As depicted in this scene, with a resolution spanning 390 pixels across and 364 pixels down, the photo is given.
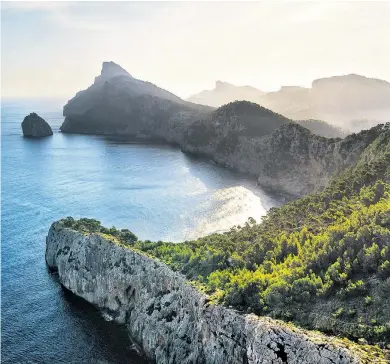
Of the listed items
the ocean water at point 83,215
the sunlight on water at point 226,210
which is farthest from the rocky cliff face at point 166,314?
the sunlight on water at point 226,210

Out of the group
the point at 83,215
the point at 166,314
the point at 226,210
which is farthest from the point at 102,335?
the point at 226,210

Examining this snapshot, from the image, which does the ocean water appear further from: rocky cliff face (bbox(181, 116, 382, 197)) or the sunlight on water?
rocky cliff face (bbox(181, 116, 382, 197))

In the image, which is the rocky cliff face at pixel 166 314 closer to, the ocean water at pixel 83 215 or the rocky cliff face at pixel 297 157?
the ocean water at pixel 83 215

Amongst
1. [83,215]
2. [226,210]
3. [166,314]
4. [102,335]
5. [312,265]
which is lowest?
[102,335]

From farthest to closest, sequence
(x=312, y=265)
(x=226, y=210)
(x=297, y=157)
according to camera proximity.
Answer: (x=297, y=157) → (x=226, y=210) → (x=312, y=265)

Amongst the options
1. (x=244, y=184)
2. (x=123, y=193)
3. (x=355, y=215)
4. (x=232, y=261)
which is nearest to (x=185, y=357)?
(x=232, y=261)

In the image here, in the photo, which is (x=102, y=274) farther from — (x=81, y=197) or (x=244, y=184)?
(x=244, y=184)

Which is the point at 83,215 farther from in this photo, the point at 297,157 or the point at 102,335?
the point at 297,157
